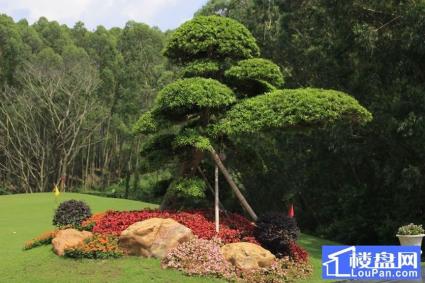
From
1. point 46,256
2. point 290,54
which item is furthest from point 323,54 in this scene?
point 46,256

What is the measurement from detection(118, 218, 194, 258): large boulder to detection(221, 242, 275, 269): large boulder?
28.3 inches

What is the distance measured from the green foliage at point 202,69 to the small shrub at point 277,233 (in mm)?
3060

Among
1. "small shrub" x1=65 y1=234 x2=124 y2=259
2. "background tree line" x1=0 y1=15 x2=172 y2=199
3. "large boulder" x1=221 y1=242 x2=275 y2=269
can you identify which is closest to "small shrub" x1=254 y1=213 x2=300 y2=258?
"large boulder" x1=221 y1=242 x2=275 y2=269

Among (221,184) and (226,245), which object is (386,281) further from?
(221,184)

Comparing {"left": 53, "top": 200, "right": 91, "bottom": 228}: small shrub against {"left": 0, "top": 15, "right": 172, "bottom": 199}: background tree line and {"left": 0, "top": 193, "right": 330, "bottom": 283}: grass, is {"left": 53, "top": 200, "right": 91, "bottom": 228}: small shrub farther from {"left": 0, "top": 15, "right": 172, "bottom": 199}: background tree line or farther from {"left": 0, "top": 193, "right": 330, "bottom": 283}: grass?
{"left": 0, "top": 15, "right": 172, "bottom": 199}: background tree line

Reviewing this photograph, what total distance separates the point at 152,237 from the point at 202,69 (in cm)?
348

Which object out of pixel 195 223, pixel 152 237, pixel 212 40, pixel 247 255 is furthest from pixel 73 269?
pixel 212 40

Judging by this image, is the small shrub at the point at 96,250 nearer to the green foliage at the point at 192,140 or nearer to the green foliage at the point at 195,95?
the green foliage at the point at 192,140

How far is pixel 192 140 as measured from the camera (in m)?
9.33

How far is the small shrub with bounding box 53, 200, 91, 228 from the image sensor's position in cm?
981

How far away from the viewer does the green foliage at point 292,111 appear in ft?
28.6

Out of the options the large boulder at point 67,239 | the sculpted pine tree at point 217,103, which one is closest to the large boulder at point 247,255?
the sculpted pine tree at point 217,103

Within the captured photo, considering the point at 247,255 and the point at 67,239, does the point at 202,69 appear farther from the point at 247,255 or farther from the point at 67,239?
the point at 67,239

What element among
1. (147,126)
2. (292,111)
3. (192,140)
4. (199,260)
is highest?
(292,111)
